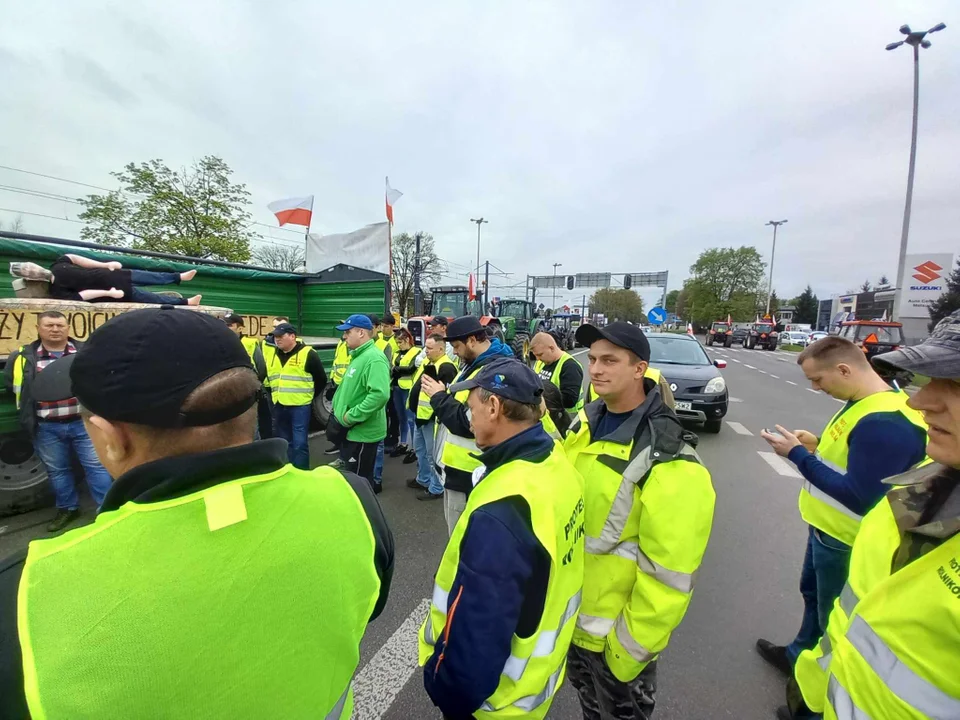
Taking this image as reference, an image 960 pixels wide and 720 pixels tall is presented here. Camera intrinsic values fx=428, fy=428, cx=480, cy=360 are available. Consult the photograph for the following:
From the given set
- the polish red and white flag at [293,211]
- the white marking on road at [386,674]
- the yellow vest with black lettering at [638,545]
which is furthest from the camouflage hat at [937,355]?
the polish red and white flag at [293,211]

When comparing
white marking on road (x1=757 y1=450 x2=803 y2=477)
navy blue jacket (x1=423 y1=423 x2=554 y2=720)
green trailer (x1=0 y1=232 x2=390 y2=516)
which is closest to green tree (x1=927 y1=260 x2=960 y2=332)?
white marking on road (x1=757 y1=450 x2=803 y2=477)

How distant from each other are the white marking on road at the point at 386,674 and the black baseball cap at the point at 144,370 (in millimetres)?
2123

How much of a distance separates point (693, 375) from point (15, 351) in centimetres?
848

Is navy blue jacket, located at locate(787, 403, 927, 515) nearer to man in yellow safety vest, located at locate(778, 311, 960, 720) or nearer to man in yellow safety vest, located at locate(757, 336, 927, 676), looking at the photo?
man in yellow safety vest, located at locate(757, 336, 927, 676)

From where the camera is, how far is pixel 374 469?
15.5 feet

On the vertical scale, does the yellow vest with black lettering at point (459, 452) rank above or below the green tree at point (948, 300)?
below

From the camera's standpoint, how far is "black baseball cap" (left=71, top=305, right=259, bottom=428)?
0.77 m

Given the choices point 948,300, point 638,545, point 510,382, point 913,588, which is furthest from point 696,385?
point 948,300

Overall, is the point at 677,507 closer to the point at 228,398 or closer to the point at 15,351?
the point at 228,398

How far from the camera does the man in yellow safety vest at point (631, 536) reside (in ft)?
4.84

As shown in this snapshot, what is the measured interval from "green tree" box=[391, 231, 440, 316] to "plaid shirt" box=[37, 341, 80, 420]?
3414 cm

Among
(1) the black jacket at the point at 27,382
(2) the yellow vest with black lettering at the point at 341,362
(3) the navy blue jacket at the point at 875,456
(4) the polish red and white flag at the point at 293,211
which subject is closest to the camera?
(3) the navy blue jacket at the point at 875,456

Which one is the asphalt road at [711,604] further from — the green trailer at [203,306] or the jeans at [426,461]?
the green trailer at [203,306]

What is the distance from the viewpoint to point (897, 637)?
0.92 m
